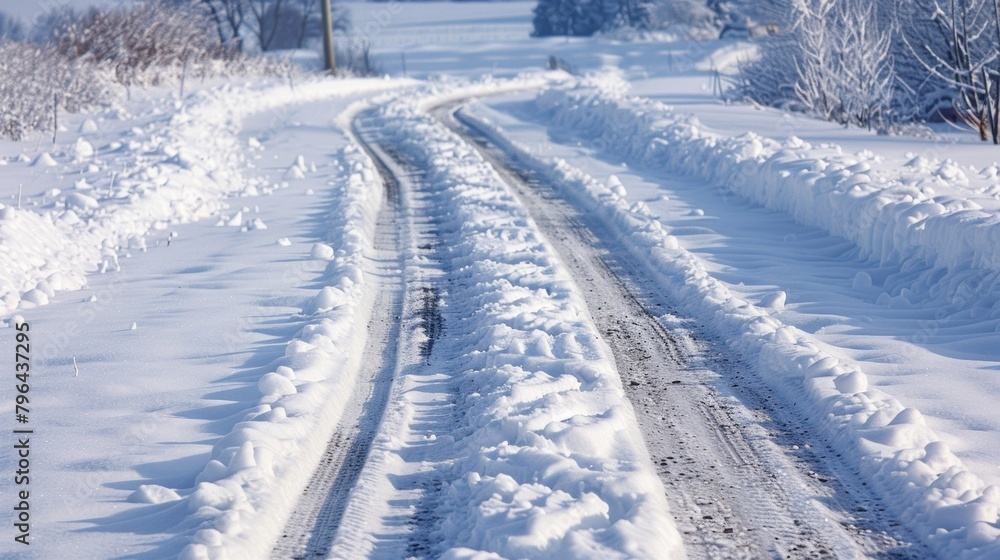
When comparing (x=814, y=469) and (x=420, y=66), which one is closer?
(x=814, y=469)

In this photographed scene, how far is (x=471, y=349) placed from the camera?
598 cm

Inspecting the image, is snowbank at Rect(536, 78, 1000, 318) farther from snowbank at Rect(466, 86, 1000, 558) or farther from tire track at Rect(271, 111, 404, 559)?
tire track at Rect(271, 111, 404, 559)

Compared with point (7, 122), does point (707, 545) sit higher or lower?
lower

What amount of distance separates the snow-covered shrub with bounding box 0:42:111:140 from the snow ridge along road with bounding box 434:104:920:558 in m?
11.4

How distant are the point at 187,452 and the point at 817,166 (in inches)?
317

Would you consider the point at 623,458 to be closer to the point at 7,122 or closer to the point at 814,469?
the point at 814,469

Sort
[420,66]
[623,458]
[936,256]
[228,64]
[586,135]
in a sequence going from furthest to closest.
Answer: [420,66]
[228,64]
[586,135]
[936,256]
[623,458]

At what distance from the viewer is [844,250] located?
845 cm

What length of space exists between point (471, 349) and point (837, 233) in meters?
4.70

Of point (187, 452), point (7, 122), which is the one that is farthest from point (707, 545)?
point (7, 122)

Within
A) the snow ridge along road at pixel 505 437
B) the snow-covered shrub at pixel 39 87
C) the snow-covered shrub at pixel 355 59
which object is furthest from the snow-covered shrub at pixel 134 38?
the snow-covered shrub at pixel 355 59

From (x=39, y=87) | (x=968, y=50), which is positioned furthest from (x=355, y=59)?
(x=968, y=50)

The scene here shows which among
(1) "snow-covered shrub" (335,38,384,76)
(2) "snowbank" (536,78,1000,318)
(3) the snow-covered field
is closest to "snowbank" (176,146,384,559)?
(3) the snow-covered field

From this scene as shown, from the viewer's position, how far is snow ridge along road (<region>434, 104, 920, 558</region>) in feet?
12.3
